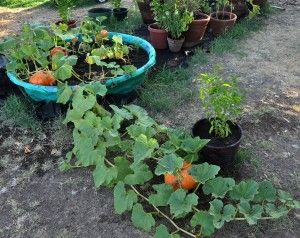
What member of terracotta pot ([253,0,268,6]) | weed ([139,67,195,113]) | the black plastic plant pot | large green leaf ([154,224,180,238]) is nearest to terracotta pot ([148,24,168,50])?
weed ([139,67,195,113])

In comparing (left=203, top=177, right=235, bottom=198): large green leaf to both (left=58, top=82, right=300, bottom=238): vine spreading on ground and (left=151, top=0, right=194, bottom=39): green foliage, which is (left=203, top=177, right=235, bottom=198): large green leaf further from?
(left=151, top=0, right=194, bottom=39): green foliage

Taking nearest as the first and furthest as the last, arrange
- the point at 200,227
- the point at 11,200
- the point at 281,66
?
the point at 200,227, the point at 11,200, the point at 281,66

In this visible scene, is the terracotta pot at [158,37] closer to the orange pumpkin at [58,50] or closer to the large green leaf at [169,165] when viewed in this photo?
the orange pumpkin at [58,50]

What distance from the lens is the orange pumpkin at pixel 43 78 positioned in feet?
12.3

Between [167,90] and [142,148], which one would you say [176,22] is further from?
[142,148]

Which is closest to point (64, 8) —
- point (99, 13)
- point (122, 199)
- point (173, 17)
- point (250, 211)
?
point (99, 13)

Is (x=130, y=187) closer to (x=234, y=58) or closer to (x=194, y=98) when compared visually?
(x=194, y=98)

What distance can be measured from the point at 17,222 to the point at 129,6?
535 cm

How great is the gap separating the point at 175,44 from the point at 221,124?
7.65ft

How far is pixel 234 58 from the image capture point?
514 cm

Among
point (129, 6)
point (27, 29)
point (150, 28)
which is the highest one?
point (27, 29)

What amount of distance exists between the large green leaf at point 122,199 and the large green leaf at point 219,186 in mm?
513

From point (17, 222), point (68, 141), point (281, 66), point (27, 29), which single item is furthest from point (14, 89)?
point (281, 66)

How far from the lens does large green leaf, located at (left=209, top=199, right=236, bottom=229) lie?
8.10 ft
